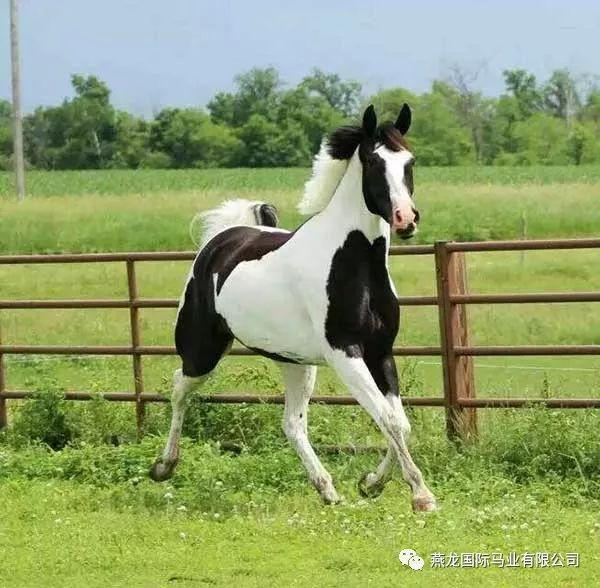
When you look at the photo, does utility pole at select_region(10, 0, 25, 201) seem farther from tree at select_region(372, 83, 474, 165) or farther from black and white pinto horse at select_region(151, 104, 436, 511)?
tree at select_region(372, 83, 474, 165)

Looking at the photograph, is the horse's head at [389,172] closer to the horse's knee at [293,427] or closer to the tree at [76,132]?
the horse's knee at [293,427]

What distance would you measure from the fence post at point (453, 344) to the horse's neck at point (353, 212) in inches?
59.4

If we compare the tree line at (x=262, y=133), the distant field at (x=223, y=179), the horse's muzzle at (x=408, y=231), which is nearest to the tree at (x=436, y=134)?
the tree line at (x=262, y=133)

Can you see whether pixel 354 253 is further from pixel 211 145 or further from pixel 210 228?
pixel 211 145

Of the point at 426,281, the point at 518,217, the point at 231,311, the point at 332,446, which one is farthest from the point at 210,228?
the point at 518,217

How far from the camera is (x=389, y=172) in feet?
21.4

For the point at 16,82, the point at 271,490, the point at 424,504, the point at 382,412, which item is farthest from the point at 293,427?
the point at 16,82

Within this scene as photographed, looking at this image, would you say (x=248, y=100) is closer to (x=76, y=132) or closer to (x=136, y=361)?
(x=76, y=132)

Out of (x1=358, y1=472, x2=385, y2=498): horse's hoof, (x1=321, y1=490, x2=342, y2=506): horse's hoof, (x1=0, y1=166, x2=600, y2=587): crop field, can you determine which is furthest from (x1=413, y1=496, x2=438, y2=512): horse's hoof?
(x1=321, y1=490, x2=342, y2=506): horse's hoof

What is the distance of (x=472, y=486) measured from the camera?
7094mm

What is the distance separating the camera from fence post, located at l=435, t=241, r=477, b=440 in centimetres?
823

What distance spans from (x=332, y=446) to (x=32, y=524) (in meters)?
2.25

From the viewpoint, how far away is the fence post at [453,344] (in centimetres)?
823

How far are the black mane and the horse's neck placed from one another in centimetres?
7
